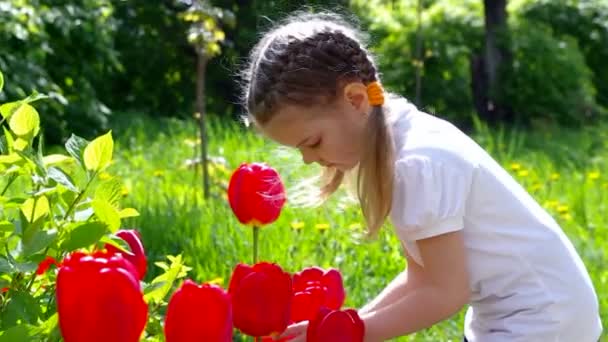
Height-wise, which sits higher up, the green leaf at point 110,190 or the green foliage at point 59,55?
the green leaf at point 110,190

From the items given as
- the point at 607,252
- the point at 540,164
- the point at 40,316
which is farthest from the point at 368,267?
the point at 540,164

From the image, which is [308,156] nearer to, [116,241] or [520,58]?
[116,241]

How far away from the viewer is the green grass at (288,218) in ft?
10.6

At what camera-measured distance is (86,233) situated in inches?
51.3

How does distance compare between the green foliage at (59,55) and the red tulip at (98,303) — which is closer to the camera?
the red tulip at (98,303)

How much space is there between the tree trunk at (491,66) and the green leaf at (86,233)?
26.4ft

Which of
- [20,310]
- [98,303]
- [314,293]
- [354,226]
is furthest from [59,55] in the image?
[98,303]

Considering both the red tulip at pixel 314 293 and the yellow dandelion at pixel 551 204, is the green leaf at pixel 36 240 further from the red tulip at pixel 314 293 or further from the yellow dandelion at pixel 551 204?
the yellow dandelion at pixel 551 204

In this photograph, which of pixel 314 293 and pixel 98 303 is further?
pixel 314 293

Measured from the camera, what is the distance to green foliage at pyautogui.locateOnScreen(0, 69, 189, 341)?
51.4 inches

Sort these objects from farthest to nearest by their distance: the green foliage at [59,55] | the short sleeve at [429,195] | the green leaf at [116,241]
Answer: the green foliage at [59,55]
the short sleeve at [429,195]
the green leaf at [116,241]

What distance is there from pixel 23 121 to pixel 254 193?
52 cm

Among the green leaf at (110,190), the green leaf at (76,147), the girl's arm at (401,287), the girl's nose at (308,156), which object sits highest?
the green leaf at (76,147)

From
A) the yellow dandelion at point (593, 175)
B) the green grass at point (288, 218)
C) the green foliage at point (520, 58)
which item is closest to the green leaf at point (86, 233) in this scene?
the green grass at point (288, 218)
